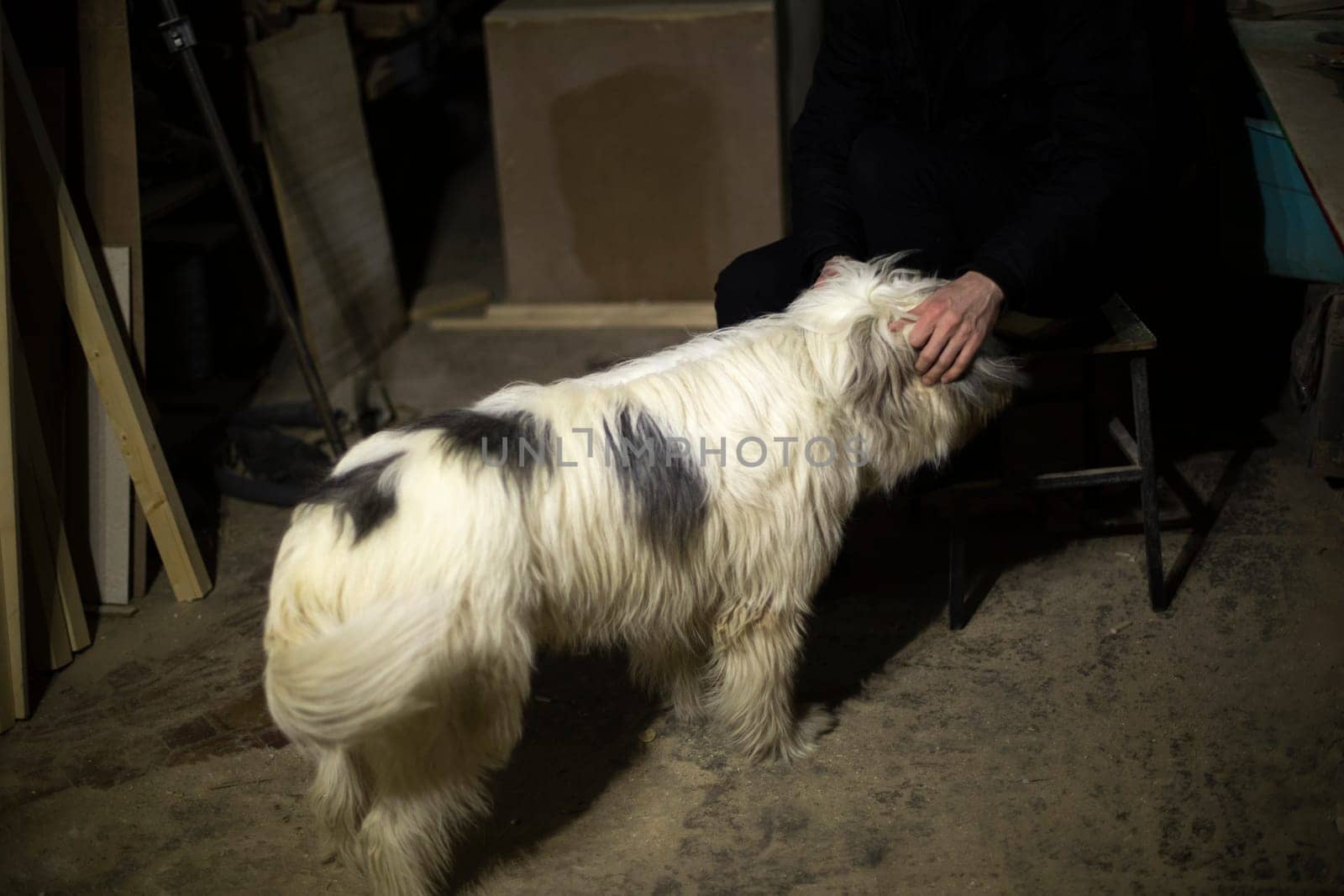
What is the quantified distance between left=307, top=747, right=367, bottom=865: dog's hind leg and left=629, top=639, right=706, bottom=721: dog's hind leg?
2.06ft

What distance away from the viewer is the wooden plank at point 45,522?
8.95ft

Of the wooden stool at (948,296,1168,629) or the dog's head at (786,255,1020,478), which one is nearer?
the dog's head at (786,255,1020,478)

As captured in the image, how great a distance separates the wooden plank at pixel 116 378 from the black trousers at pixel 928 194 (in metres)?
1.69

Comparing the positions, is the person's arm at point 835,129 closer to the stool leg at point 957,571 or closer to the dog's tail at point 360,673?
the stool leg at point 957,571

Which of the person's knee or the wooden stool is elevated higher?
the person's knee

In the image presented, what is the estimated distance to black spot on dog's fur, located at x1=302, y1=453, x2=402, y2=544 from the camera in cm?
179

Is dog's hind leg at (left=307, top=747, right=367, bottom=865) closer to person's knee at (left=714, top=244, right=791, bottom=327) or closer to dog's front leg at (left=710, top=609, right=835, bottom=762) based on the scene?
dog's front leg at (left=710, top=609, right=835, bottom=762)

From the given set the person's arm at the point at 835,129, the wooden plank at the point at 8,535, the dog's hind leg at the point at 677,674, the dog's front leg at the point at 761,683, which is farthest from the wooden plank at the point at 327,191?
the dog's front leg at the point at 761,683

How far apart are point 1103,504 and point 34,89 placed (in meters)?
2.98

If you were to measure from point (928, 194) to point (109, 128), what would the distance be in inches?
81.1

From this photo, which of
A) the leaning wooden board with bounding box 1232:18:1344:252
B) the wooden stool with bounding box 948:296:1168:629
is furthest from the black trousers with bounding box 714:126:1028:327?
the leaning wooden board with bounding box 1232:18:1344:252

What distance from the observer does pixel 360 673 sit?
168 centimetres

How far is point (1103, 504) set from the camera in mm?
3127

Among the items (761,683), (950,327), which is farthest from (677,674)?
(950,327)
